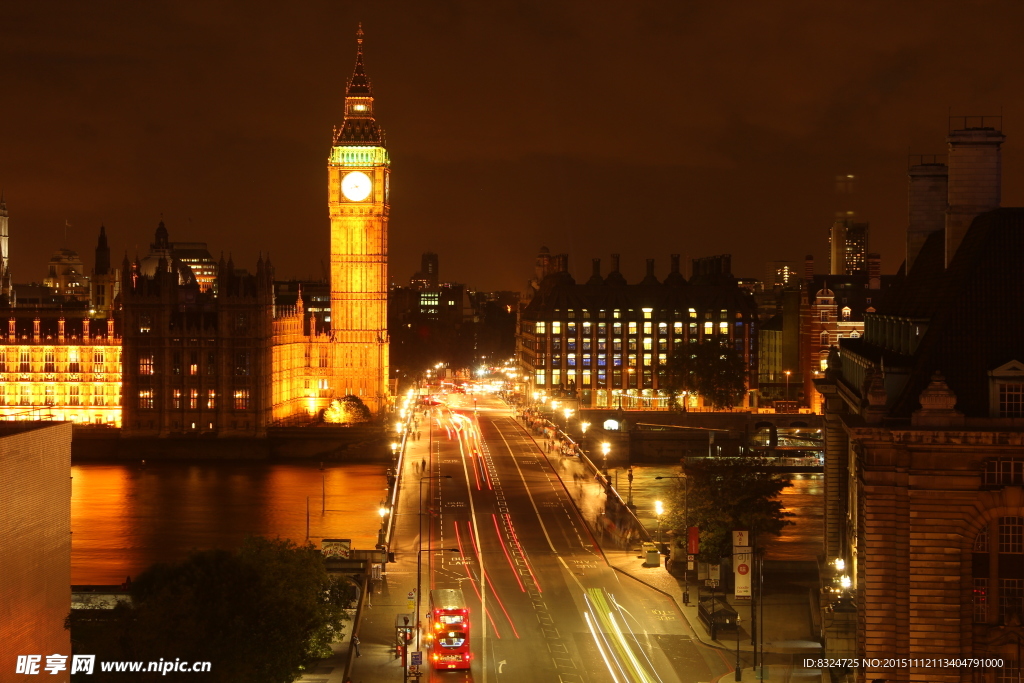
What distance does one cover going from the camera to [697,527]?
2363 inches

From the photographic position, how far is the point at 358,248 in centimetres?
14825

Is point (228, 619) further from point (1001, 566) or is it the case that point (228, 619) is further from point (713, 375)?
point (713, 375)

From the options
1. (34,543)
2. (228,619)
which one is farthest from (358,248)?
(34,543)

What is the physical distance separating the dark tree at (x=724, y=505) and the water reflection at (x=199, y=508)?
18599 mm

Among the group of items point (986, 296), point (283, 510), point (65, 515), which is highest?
point (986, 296)

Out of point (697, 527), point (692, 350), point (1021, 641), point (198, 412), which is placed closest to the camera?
point (1021, 641)

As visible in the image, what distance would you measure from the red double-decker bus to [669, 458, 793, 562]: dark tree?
54.5ft

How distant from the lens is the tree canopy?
3944 cm

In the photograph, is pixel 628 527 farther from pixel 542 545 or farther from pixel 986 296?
pixel 986 296

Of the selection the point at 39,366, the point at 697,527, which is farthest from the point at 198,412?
the point at 697,527

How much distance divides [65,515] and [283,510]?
50169 millimetres

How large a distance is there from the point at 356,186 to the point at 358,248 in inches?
265

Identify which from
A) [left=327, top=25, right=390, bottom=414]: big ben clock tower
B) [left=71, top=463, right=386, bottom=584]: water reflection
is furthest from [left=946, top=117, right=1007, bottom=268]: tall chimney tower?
[left=327, top=25, right=390, bottom=414]: big ben clock tower

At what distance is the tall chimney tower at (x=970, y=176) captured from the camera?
133ft
